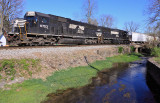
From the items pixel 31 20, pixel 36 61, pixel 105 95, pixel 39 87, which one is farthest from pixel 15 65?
pixel 31 20

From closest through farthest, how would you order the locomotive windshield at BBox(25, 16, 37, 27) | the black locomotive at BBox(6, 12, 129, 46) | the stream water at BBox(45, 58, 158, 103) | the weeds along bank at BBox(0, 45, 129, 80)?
the stream water at BBox(45, 58, 158, 103)
the weeds along bank at BBox(0, 45, 129, 80)
the black locomotive at BBox(6, 12, 129, 46)
the locomotive windshield at BBox(25, 16, 37, 27)

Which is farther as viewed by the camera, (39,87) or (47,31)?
(47,31)

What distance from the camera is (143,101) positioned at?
6863mm

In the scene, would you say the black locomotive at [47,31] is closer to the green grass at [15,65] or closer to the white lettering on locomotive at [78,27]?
the white lettering on locomotive at [78,27]

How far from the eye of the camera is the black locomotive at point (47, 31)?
488 inches

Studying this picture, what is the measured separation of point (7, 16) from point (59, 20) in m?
17.1

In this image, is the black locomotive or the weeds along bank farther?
the black locomotive

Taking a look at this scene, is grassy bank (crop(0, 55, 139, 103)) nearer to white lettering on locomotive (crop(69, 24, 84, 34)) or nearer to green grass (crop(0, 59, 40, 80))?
green grass (crop(0, 59, 40, 80))

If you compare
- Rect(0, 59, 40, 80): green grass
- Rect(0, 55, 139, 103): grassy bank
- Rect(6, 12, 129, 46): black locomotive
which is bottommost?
Rect(0, 55, 139, 103): grassy bank

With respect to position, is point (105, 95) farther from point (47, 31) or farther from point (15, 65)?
point (47, 31)

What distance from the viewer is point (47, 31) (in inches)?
581

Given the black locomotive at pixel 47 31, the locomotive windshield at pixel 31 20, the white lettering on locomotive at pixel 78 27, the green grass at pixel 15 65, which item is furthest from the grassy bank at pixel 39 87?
the white lettering on locomotive at pixel 78 27

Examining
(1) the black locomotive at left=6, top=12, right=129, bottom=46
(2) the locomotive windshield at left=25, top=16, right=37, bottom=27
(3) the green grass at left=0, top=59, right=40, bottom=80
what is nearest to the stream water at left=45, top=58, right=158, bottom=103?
(3) the green grass at left=0, top=59, right=40, bottom=80

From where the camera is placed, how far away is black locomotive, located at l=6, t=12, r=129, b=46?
12.4 m
